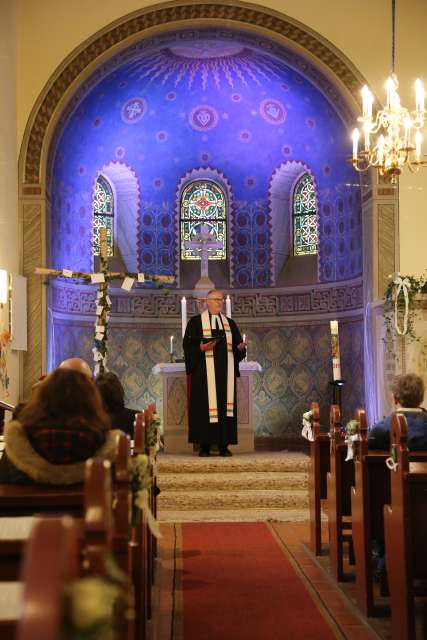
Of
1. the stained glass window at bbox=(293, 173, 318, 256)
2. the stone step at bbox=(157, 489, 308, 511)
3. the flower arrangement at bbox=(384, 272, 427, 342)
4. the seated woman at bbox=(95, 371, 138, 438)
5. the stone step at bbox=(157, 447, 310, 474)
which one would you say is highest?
the stained glass window at bbox=(293, 173, 318, 256)

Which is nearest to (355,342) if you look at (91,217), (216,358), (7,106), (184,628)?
(216,358)

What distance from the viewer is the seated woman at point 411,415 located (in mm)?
5633

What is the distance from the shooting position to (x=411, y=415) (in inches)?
222

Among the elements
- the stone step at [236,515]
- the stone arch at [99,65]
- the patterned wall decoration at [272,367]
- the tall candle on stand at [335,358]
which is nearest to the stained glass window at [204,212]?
the patterned wall decoration at [272,367]

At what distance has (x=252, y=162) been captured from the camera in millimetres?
15625

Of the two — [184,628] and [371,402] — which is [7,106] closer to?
[371,402]

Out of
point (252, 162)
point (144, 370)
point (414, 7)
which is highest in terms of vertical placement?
point (414, 7)

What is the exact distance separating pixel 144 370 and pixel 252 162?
3925mm

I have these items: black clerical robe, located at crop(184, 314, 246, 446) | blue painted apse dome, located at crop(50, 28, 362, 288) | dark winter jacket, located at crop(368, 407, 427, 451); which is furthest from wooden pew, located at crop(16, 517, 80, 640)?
blue painted apse dome, located at crop(50, 28, 362, 288)

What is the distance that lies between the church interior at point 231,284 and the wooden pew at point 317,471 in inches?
0.8

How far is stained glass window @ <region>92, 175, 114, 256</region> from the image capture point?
613 inches

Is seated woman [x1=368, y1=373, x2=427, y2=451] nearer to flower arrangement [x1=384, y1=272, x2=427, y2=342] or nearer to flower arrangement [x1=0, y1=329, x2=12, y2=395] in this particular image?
flower arrangement [x1=384, y1=272, x2=427, y2=342]

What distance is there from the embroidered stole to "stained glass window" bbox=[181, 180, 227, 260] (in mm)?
4753

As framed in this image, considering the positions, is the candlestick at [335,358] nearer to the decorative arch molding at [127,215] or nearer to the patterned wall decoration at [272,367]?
the patterned wall decoration at [272,367]
